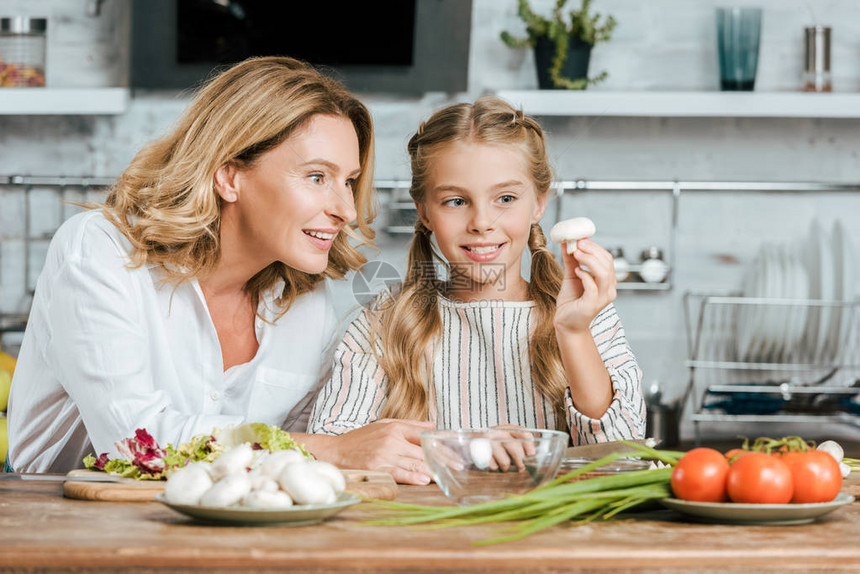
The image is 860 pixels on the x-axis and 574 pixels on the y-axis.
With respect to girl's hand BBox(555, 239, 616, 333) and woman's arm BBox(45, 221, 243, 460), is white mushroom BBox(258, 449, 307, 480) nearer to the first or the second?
woman's arm BBox(45, 221, 243, 460)

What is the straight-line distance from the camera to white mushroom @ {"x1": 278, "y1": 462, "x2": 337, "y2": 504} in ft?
2.46

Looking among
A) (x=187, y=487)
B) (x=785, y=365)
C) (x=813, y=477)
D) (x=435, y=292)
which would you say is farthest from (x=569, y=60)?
(x=187, y=487)

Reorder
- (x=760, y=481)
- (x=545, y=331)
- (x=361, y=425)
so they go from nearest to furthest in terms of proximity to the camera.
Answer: (x=760, y=481), (x=361, y=425), (x=545, y=331)

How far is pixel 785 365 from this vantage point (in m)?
2.25

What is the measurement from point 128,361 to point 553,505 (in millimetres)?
722

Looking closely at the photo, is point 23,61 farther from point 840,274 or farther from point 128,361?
point 840,274

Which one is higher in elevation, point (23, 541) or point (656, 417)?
point (23, 541)

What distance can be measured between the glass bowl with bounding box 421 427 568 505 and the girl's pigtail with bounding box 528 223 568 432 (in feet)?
2.02

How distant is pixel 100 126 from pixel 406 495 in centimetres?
207

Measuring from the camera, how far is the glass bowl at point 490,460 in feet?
2.61

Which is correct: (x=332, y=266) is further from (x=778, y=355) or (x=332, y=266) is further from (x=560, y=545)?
(x=778, y=355)

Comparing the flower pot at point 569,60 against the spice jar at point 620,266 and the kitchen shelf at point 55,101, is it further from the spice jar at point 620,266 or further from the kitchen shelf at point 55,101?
the kitchen shelf at point 55,101

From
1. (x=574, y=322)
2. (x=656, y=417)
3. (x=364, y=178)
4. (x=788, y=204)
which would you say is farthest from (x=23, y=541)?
(x=788, y=204)

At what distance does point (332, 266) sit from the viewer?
5.32ft
